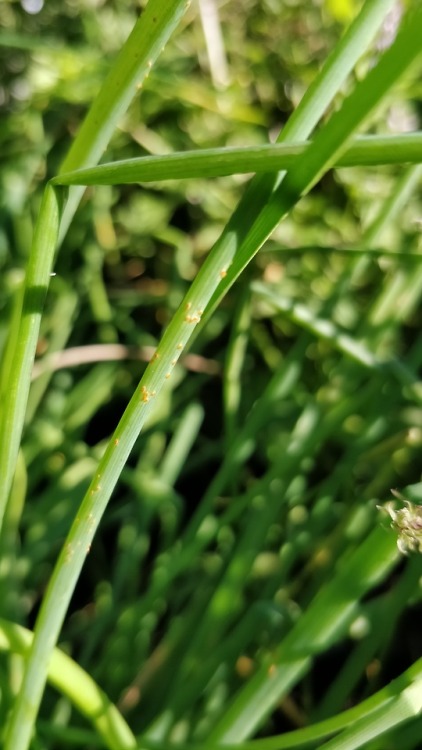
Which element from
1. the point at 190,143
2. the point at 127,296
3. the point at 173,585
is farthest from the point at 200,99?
the point at 173,585

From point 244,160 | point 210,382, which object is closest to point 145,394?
point 244,160

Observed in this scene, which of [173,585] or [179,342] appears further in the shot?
[173,585]

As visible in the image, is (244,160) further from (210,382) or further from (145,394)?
(210,382)

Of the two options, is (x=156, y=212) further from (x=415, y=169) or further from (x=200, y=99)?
(x=415, y=169)

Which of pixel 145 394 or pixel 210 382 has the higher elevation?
pixel 210 382

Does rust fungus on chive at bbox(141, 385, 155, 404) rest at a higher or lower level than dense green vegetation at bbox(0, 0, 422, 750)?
lower

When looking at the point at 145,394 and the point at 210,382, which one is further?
the point at 210,382

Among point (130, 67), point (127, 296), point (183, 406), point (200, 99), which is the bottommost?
point (130, 67)

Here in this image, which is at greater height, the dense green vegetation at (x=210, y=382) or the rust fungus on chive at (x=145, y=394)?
the dense green vegetation at (x=210, y=382)
